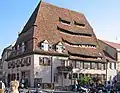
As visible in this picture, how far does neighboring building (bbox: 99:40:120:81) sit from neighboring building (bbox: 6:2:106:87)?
7.51 feet

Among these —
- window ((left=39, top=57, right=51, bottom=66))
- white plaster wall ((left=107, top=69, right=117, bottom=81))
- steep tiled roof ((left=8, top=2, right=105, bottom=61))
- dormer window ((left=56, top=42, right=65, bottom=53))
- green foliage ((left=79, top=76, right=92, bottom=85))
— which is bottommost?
green foliage ((left=79, top=76, right=92, bottom=85))

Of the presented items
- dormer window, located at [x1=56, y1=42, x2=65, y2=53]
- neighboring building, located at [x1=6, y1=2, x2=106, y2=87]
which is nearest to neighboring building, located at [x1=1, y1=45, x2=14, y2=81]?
neighboring building, located at [x1=6, y1=2, x2=106, y2=87]

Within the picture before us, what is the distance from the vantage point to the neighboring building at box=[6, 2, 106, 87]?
4784 cm

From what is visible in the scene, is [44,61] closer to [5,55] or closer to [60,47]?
[60,47]

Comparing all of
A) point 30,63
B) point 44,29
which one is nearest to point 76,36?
point 44,29

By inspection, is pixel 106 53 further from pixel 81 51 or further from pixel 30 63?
pixel 30 63

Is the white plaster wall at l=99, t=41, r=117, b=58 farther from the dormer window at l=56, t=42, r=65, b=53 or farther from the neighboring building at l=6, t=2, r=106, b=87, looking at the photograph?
the dormer window at l=56, t=42, r=65, b=53

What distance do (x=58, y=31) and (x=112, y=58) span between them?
15579 mm

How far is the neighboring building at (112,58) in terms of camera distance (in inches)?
2377

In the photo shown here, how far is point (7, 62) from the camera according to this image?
193ft

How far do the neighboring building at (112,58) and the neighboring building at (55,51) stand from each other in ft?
7.51

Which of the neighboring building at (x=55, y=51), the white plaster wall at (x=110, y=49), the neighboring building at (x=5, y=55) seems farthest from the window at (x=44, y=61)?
the white plaster wall at (x=110, y=49)

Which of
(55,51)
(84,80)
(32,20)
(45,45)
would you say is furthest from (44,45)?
(84,80)

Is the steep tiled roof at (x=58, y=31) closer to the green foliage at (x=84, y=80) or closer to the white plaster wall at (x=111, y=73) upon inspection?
the white plaster wall at (x=111, y=73)
